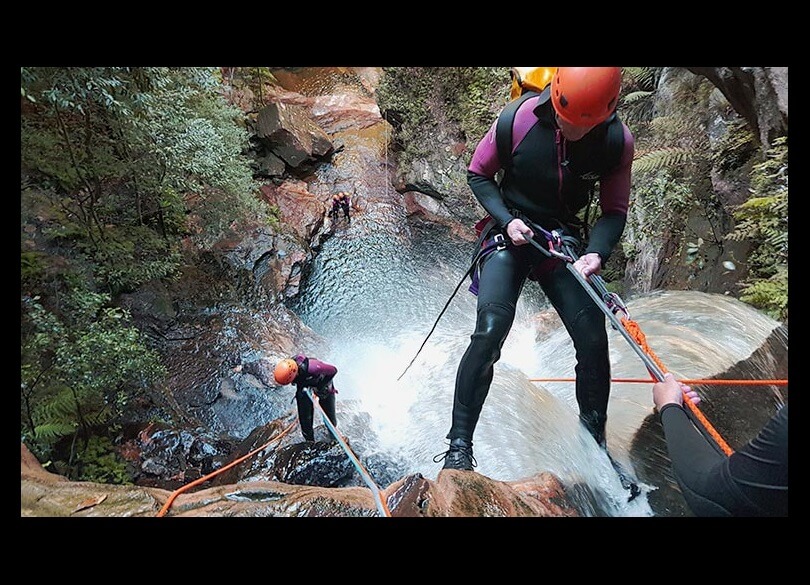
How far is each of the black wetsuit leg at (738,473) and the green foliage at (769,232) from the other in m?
2.36

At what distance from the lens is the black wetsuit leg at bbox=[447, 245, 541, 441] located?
4.52ft

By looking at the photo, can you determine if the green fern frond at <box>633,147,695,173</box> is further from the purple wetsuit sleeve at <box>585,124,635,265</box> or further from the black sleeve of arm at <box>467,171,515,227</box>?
the black sleeve of arm at <box>467,171,515,227</box>

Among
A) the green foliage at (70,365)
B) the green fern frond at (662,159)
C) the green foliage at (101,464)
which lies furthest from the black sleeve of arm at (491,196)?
the green foliage at (101,464)

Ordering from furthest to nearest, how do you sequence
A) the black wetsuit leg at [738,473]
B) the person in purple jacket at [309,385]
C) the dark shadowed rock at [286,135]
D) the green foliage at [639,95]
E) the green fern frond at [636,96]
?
the dark shadowed rock at [286,135]
the green foliage at [639,95]
the green fern frond at [636,96]
the person in purple jacket at [309,385]
the black wetsuit leg at [738,473]

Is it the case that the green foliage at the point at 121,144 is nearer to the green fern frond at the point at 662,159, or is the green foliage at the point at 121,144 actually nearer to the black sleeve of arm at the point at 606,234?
the black sleeve of arm at the point at 606,234

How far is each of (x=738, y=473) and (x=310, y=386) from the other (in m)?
2.23

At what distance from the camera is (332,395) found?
2676mm

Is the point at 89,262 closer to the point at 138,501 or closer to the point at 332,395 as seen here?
the point at 332,395

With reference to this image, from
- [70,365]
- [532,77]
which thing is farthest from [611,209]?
[70,365]

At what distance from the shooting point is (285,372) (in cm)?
234

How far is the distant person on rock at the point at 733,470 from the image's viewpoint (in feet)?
2.08

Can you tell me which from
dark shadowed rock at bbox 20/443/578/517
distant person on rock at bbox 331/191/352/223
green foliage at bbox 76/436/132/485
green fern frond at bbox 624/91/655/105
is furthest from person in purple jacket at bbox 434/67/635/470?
distant person on rock at bbox 331/191/352/223

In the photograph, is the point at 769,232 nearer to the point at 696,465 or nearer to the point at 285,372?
the point at 696,465
